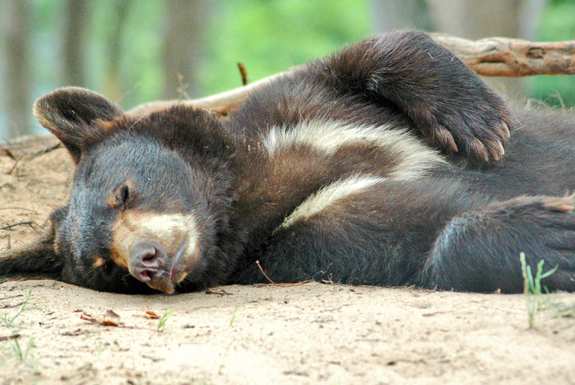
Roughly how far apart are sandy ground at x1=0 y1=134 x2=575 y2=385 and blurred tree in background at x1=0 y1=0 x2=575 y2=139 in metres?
2.98

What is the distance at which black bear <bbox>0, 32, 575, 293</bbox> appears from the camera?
10.5 ft

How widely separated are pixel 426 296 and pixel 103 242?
183 cm

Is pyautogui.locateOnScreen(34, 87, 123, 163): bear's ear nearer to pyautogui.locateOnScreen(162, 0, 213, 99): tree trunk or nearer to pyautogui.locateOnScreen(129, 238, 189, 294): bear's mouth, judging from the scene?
pyautogui.locateOnScreen(129, 238, 189, 294): bear's mouth

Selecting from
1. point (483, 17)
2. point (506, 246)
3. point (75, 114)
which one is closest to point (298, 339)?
point (506, 246)

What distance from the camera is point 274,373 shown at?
6.95 feet

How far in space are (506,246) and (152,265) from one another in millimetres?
1844

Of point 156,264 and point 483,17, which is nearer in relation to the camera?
point 156,264

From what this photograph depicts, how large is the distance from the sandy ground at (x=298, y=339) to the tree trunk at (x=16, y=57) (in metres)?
11.9

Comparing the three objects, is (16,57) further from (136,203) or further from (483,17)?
(136,203)

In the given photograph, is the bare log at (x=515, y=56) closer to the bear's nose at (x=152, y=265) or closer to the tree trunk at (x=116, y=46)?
the bear's nose at (x=152, y=265)

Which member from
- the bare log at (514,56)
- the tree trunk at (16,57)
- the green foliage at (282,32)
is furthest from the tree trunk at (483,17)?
the green foliage at (282,32)

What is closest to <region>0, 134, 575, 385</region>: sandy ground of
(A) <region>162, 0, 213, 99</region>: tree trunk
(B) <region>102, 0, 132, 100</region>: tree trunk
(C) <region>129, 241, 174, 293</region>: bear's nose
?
(C) <region>129, 241, 174, 293</region>: bear's nose

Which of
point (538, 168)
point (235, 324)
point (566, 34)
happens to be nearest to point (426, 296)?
point (235, 324)

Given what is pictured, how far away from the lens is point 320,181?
142 inches
